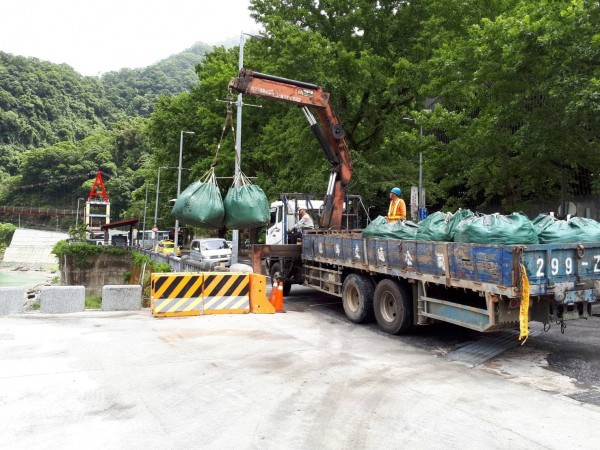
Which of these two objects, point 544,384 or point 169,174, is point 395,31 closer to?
point 544,384

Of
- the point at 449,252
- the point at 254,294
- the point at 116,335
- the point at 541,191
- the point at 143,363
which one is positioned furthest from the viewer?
the point at 541,191

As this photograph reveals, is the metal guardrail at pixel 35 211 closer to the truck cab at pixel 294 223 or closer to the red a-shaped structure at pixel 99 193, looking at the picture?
the red a-shaped structure at pixel 99 193

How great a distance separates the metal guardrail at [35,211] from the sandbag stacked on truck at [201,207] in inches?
3910

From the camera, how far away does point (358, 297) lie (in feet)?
33.6

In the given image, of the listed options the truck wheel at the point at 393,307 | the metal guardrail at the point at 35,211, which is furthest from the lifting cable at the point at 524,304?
the metal guardrail at the point at 35,211

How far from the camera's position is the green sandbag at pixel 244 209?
991 cm

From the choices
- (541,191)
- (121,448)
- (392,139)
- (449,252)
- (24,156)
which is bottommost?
(121,448)

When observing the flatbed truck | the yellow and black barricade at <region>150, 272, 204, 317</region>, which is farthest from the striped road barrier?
the flatbed truck

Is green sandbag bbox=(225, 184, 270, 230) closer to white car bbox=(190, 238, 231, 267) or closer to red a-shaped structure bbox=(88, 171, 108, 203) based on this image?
white car bbox=(190, 238, 231, 267)

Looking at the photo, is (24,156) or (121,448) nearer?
(121,448)

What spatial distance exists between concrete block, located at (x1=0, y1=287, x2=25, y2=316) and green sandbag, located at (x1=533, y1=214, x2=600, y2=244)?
9.91 meters

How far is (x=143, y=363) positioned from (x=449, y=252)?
188 inches

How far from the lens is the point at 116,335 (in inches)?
339

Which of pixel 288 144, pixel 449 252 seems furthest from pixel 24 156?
pixel 449 252
